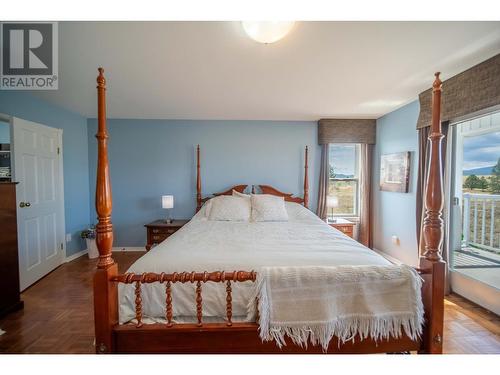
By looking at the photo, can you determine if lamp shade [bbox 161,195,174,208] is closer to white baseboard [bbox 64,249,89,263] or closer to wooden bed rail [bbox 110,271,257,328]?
white baseboard [bbox 64,249,89,263]

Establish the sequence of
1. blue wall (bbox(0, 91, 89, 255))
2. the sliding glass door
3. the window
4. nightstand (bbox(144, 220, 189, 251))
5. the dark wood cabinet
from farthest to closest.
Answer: the window
nightstand (bbox(144, 220, 189, 251))
blue wall (bbox(0, 91, 89, 255))
the sliding glass door
the dark wood cabinet

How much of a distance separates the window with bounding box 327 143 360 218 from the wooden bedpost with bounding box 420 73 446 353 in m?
2.73

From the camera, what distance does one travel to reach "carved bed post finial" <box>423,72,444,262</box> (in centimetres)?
132

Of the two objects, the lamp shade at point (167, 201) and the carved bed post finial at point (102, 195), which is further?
the lamp shade at point (167, 201)

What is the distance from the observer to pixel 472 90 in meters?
2.12

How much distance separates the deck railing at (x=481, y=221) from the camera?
10.6ft

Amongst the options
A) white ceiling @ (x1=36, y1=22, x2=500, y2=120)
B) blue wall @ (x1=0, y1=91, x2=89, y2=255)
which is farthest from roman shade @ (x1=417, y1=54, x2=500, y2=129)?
blue wall @ (x1=0, y1=91, x2=89, y2=255)

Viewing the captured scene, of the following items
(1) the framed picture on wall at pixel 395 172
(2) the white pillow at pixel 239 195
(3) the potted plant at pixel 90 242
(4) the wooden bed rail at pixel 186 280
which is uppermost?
(1) the framed picture on wall at pixel 395 172

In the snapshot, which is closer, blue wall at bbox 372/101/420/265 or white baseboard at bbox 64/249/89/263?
blue wall at bbox 372/101/420/265

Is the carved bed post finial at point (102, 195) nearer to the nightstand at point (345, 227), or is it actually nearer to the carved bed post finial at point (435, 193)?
the carved bed post finial at point (435, 193)

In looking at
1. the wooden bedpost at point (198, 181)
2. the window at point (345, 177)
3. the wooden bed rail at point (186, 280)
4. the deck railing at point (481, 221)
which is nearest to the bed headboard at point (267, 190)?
the wooden bedpost at point (198, 181)

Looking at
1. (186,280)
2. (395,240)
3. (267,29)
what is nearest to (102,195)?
(186,280)

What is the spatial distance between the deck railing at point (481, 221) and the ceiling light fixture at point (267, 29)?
373 cm
